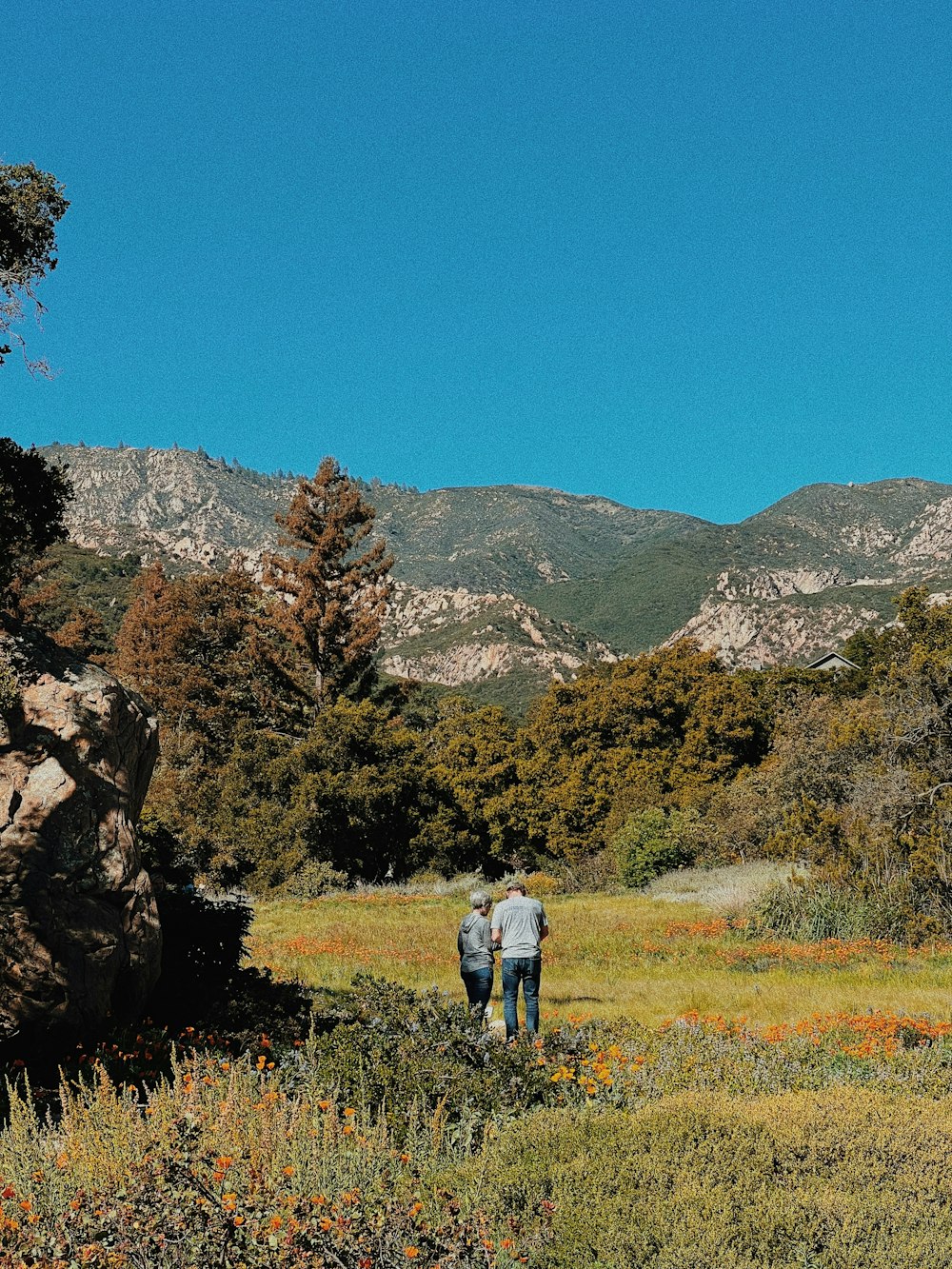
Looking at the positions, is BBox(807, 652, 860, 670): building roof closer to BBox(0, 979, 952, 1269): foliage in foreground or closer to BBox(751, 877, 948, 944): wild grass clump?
BBox(751, 877, 948, 944): wild grass clump

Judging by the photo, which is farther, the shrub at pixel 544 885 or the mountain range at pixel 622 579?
the mountain range at pixel 622 579

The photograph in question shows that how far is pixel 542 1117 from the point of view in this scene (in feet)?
18.6

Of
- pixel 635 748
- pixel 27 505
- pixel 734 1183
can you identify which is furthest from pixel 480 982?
pixel 635 748

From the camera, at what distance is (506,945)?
945 cm

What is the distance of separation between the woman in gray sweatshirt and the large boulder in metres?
3.02

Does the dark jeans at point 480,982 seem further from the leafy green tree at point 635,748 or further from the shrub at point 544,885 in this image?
the leafy green tree at point 635,748

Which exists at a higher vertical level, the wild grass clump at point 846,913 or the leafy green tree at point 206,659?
the leafy green tree at point 206,659

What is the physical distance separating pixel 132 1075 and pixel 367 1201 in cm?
328

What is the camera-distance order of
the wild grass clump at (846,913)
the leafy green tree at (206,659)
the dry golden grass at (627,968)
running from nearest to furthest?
the dry golden grass at (627,968)
the wild grass clump at (846,913)
the leafy green tree at (206,659)

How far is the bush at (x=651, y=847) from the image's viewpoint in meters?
28.9

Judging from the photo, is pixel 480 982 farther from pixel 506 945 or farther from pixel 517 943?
pixel 517 943

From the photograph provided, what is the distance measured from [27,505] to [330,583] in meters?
32.1

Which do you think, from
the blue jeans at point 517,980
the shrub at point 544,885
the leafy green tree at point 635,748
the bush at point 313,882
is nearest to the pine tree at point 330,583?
the leafy green tree at point 635,748

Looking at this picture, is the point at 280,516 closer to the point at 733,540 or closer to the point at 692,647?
the point at 692,647
